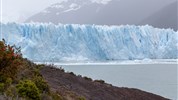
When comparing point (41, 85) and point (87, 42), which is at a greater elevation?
point (87, 42)

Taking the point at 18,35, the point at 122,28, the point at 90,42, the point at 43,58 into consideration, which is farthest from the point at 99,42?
the point at 18,35

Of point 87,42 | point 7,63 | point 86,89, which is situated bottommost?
point 86,89

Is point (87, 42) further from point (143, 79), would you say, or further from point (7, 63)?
point (7, 63)

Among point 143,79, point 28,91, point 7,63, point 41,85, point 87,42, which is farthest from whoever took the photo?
point 87,42

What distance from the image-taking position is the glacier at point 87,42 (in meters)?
30.5

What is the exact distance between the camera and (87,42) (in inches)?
1284

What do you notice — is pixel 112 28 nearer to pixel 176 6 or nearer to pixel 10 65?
A: pixel 10 65

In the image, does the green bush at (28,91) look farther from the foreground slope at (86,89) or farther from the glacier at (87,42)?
the glacier at (87,42)

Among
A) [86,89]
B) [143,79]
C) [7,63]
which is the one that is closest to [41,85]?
[7,63]

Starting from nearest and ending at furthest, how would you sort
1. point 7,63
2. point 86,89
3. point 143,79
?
1. point 7,63
2. point 86,89
3. point 143,79

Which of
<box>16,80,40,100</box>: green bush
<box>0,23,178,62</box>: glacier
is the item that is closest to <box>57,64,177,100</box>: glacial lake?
<box>0,23,178,62</box>: glacier

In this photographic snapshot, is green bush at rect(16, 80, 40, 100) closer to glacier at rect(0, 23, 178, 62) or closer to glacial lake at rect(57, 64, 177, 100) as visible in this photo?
glacial lake at rect(57, 64, 177, 100)

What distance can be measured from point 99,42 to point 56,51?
4.26 m

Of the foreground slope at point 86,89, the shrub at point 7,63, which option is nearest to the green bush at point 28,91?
the shrub at point 7,63
